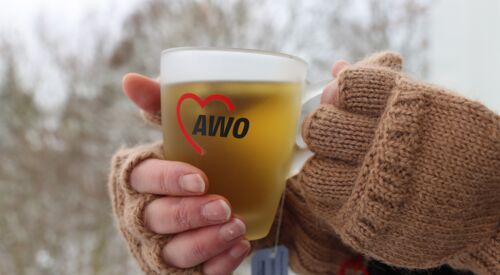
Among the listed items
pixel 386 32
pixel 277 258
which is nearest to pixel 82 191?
pixel 386 32

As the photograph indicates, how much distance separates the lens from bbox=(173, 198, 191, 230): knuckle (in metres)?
0.43

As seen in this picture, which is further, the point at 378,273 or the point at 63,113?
the point at 63,113

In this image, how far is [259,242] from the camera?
589 millimetres

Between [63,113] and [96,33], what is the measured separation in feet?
1.12

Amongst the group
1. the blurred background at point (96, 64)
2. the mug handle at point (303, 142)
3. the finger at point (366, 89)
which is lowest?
the blurred background at point (96, 64)

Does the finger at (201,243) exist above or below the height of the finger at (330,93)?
below

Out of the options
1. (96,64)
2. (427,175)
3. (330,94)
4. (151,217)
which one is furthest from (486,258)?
(96,64)

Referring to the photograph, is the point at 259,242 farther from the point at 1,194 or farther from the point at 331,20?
the point at 1,194

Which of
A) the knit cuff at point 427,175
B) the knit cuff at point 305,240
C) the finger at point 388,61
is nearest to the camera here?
the knit cuff at point 427,175

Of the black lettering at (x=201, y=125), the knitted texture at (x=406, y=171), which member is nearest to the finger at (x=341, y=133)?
the knitted texture at (x=406, y=171)

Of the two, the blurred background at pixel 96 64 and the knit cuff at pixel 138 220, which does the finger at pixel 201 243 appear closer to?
the knit cuff at pixel 138 220

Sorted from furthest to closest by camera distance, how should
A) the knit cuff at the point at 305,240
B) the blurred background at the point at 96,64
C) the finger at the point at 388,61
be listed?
1. the blurred background at the point at 96,64
2. the knit cuff at the point at 305,240
3. the finger at the point at 388,61

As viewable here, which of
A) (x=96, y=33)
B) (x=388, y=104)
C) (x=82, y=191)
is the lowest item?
(x=82, y=191)

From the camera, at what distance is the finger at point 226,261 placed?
0.45m
